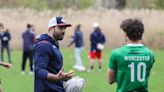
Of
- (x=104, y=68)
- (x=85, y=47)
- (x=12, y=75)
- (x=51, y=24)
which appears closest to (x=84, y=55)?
(x=85, y=47)

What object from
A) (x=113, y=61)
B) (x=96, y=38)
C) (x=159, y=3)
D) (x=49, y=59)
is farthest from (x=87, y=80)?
(x=159, y=3)

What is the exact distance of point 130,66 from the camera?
25.9 feet

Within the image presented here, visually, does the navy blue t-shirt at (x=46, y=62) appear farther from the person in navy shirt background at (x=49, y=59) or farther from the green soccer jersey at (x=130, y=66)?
the green soccer jersey at (x=130, y=66)

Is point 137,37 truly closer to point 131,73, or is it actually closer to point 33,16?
point 131,73

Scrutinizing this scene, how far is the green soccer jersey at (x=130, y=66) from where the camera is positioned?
788 cm

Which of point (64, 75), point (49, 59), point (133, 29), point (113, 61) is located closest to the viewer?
point (133, 29)

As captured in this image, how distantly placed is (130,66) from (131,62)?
0.17 ft

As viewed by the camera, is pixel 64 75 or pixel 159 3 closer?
pixel 64 75

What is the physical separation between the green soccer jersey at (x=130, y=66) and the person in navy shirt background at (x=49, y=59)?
2.72 feet

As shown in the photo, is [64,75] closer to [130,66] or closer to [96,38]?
[130,66]

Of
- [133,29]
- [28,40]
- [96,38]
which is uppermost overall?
[133,29]

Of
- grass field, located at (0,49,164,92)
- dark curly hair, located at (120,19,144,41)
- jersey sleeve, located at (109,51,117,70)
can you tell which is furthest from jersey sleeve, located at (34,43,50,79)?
grass field, located at (0,49,164,92)

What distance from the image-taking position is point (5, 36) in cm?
2883

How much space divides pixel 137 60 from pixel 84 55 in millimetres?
25926
